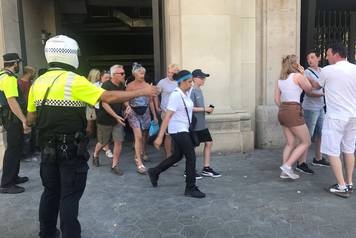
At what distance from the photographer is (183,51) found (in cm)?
693

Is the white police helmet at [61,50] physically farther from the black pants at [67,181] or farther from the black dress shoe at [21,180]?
the black dress shoe at [21,180]

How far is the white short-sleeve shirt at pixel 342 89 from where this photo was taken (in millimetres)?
4773

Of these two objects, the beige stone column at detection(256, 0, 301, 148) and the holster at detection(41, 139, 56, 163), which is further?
the beige stone column at detection(256, 0, 301, 148)

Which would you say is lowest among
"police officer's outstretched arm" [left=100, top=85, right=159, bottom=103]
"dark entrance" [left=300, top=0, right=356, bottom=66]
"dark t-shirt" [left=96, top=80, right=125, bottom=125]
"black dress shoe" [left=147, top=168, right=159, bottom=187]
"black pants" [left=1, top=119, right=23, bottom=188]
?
"black dress shoe" [left=147, top=168, right=159, bottom=187]

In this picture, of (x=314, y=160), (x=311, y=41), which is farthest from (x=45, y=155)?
(x=311, y=41)

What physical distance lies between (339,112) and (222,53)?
8.87 ft

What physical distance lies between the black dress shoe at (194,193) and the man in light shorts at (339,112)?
1617 millimetres

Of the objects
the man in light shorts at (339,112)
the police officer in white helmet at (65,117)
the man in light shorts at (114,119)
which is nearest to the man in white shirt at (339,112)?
the man in light shorts at (339,112)

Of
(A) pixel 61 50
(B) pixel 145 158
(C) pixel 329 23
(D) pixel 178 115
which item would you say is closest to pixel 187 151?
(D) pixel 178 115

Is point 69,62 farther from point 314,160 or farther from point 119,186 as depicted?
point 314,160

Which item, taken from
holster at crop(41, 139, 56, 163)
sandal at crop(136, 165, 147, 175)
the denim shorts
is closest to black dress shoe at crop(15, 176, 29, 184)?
sandal at crop(136, 165, 147, 175)

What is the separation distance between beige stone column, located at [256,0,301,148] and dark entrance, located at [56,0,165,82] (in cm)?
563

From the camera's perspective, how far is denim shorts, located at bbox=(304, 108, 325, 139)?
614 centimetres

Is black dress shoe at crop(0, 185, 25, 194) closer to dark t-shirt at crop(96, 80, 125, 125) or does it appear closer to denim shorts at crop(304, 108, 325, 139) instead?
dark t-shirt at crop(96, 80, 125, 125)
